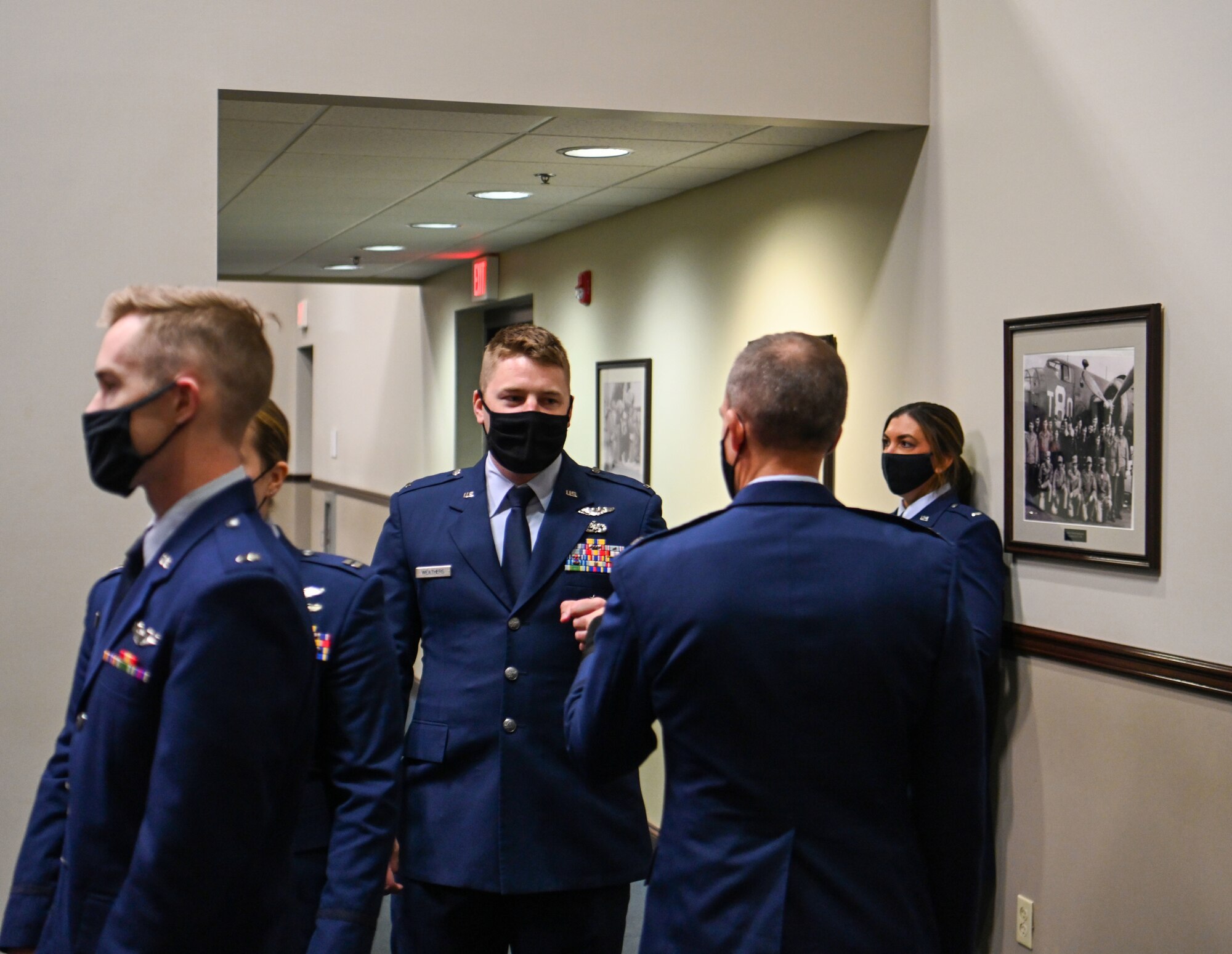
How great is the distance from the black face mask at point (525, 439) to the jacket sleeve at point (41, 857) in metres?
0.85

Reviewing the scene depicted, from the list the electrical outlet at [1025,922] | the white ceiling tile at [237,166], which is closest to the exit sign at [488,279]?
the white ceiling tile at [237,166]

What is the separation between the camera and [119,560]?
2988 mm

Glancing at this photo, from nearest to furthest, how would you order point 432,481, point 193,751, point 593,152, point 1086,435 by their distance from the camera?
1. point 193,751
2. point 432,481
3. point 1086,435
4. point 593,152

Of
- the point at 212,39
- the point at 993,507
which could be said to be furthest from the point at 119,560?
the point at 993,507

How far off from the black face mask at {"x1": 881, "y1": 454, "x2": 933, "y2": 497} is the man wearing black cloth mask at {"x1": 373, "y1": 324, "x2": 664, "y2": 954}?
1.30 metres

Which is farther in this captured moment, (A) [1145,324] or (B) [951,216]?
(B) [951,216]

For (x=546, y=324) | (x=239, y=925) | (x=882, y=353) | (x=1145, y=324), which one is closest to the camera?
(x=239, y=925)

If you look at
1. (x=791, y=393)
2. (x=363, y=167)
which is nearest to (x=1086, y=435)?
(x=791, y=393)

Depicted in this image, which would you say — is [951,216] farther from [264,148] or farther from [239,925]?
[239,925]

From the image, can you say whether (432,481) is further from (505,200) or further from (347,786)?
(505,200)

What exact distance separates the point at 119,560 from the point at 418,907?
4.39ft

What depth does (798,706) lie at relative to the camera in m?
1.58

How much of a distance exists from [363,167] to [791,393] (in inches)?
125

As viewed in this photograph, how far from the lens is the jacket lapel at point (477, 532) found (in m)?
2.21
